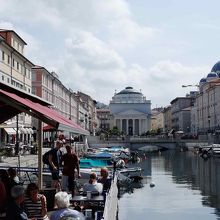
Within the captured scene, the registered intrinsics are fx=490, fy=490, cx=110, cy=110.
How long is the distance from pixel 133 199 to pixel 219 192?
686 cm

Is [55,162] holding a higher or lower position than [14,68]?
lower

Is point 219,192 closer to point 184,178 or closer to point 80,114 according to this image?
point 184,178

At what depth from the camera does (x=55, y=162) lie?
1673 centimetres

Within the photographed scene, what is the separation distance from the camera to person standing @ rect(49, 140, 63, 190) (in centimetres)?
1612

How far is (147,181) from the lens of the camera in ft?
147

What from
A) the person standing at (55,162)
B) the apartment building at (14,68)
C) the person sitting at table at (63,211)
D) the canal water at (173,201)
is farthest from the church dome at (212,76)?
the person sitting at table at (63,211)

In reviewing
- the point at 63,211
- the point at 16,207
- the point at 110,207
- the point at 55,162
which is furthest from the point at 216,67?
the point at 16,207

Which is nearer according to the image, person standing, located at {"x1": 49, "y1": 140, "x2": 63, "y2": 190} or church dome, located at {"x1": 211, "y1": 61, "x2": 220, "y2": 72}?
person standing, located at {"x1": 49, "y1": 140, "x2": 63, "y2": 190}

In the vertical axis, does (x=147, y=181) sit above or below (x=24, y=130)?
below

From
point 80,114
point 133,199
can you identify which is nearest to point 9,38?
point 133,199

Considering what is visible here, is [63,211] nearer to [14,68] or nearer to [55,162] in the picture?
[55,162]

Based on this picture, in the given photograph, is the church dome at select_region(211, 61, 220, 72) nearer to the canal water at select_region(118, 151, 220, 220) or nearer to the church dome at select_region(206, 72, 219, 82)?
the church dome at select_region(206, 72, 219, 82)

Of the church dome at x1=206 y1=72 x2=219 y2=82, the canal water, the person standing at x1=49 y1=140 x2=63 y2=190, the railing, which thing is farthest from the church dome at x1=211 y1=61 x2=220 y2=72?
the person standing at x1=49 y1=140 x2=63 y2=190

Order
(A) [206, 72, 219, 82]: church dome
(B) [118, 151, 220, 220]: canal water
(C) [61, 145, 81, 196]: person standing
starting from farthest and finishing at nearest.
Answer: (A) [206, 72, 219, 82]: church dome, (B) [118, 151, 220, 220]: canal water, (C) [61, 145, 81, 196]: person standing
